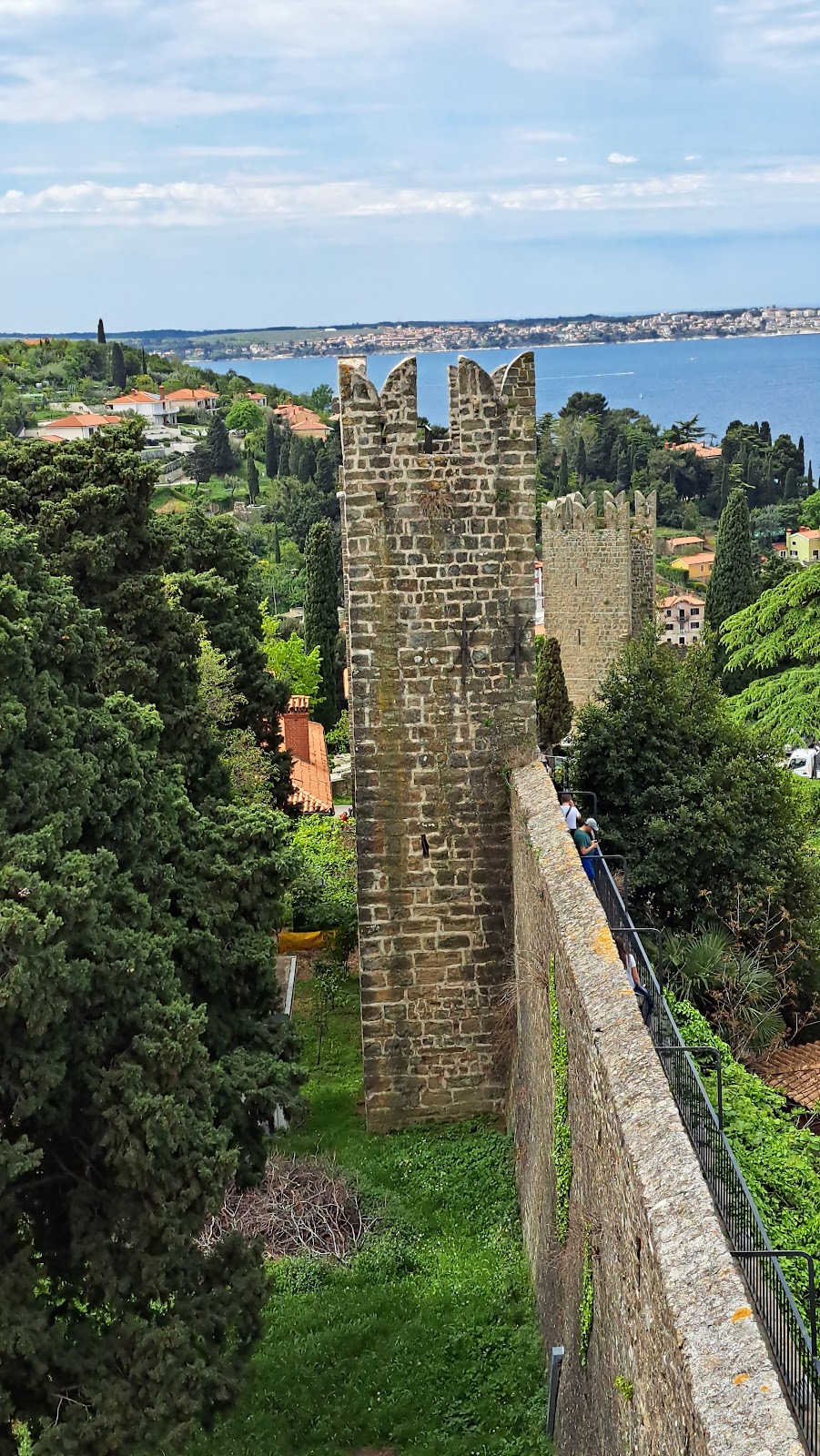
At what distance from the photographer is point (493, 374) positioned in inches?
514

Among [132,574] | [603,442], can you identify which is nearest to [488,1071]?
[132,574]

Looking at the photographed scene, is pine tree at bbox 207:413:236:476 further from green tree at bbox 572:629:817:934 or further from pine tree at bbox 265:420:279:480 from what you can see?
green tree at bbox 572:629:817:934

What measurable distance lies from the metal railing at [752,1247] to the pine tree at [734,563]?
41.2 meters

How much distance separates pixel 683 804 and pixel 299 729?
18.2 metres

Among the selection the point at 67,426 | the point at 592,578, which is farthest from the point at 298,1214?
the point at 67,426

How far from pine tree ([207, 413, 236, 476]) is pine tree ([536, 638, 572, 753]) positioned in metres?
74.1

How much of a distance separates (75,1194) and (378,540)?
6.53m

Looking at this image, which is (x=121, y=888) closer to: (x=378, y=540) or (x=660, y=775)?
(x=378, y=540)

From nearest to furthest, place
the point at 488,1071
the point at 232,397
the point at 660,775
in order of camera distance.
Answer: the point at 488,1071 < the point at 660,775 < the point at 232,397

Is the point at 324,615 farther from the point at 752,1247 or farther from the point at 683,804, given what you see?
the point at 752,1247

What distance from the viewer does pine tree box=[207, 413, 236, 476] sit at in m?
103

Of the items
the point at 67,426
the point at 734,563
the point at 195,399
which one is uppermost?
the point at 195,399

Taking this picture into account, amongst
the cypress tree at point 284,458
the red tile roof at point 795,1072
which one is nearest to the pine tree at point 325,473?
the cypress tree at point 284,458

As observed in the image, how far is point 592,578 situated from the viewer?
3183 centimetres
